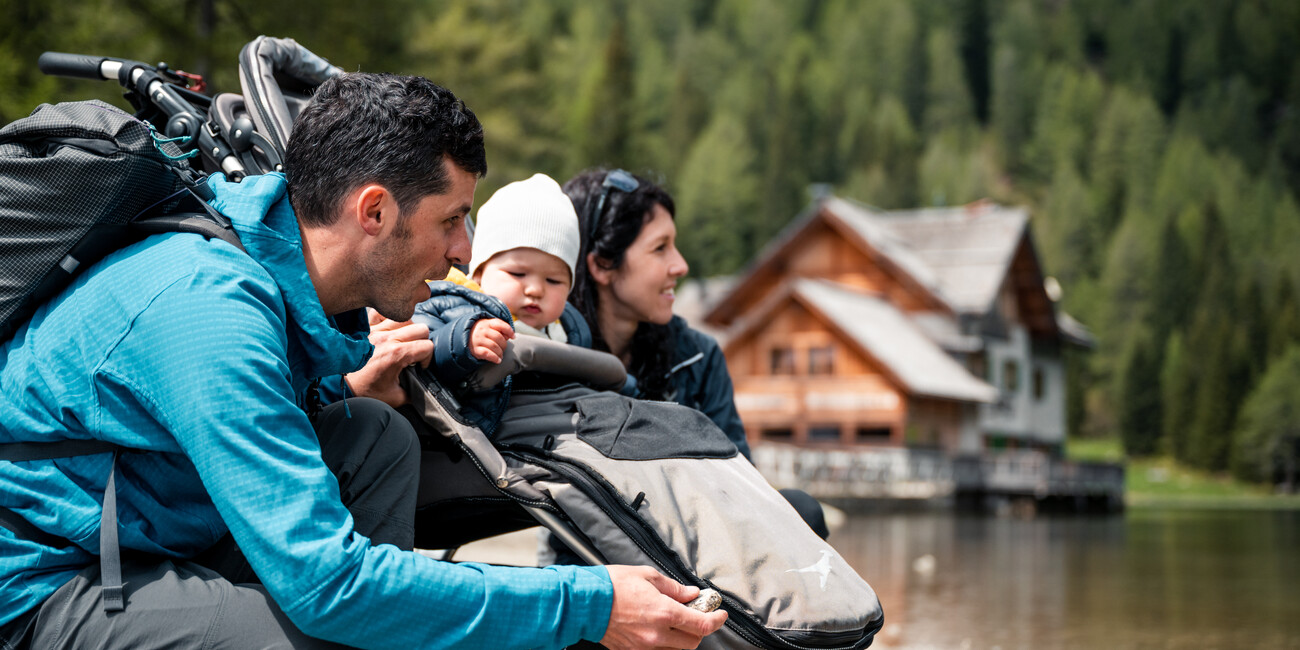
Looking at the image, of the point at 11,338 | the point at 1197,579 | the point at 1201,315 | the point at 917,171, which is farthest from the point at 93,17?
the point at 917,171

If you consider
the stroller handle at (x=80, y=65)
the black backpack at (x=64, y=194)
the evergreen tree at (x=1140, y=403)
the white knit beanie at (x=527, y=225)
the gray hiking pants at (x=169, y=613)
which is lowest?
the evergreen tree at (x=1140, y=403)

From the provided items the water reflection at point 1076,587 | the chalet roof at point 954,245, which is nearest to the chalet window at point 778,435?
the chalet roof at point 954,245

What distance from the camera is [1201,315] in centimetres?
7656

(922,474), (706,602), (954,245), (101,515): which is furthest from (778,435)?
(101,515)

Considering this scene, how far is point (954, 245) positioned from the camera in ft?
138

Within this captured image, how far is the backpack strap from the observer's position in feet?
6.28

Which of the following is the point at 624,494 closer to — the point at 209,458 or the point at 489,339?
the point at 489,339

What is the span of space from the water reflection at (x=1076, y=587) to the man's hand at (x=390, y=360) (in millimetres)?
4611

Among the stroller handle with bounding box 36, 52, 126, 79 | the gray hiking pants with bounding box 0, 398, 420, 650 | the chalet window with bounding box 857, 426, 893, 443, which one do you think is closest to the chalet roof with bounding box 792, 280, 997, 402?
the chalet window with bounding box 857, 426, 893, 443

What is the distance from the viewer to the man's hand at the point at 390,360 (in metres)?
2.59

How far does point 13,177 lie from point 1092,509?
123ft

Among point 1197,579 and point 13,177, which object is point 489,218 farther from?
point 1197,579

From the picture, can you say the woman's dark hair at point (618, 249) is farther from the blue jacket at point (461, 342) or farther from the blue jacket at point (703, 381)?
the blue jacket at point (461, 342)

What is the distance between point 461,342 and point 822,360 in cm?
3343
